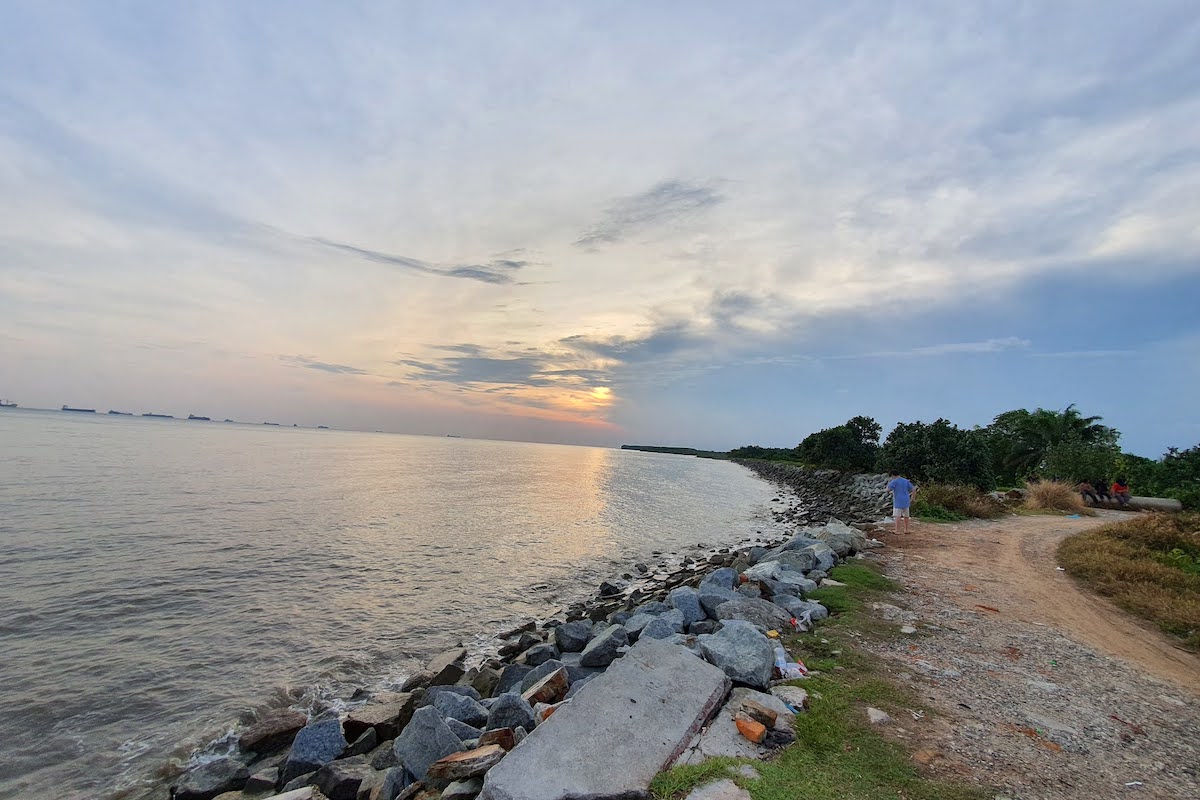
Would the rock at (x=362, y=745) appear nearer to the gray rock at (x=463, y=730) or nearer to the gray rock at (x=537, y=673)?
the gray rock at (x=463, y=730)

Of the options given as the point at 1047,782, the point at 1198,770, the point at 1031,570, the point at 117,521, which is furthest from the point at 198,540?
the point at 1031,570

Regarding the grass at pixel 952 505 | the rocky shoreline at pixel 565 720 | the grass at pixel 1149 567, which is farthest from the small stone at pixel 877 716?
the grass at pixel 952 505

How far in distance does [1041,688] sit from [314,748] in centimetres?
831

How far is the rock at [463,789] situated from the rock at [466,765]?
8cm

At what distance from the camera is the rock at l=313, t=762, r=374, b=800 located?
532 centimetres

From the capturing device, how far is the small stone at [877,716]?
4680 mm

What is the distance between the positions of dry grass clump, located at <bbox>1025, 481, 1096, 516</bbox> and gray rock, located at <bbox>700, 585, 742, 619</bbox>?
21.9 metres

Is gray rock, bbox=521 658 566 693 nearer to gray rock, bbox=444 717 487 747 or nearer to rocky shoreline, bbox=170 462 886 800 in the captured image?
rocky shoreline, bbox=170 462 886 800

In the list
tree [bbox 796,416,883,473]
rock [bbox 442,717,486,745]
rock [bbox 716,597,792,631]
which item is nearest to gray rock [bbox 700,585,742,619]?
rock [bbox 716,597,792,631]

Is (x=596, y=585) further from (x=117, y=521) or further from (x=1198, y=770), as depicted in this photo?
(x=117, y=521)

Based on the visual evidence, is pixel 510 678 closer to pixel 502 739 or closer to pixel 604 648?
pixel 604 648

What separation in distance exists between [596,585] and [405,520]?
11.8 m

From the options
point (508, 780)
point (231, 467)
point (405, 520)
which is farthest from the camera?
point (231, 467)

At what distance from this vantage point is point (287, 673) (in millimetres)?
9008
